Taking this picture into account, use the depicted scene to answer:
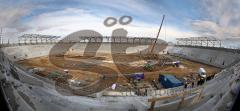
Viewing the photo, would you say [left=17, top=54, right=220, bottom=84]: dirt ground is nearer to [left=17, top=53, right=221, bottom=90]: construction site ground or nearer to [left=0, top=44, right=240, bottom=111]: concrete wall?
[left=17, top=53, right=221, bottom=90]: construction site ground

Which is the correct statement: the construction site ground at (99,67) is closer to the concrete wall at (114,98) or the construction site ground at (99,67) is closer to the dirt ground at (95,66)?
the dirt ground at (95,66)

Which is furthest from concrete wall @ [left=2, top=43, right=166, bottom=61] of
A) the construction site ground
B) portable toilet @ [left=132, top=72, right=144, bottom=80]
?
portable toilet @ [left=132, top=72, right=144, bottom=80]

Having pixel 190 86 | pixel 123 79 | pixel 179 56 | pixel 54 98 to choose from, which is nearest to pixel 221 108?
pixel 190 86

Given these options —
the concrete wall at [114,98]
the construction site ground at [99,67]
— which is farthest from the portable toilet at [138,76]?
the concrete wall at [114,98]

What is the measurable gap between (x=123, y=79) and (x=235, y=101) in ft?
3.91

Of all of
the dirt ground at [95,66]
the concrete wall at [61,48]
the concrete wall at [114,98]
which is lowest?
the concrete wall at [114,98]

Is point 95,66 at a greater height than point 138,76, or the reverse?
point 95,66

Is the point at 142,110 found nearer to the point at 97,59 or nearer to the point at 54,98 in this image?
the point at 54,98

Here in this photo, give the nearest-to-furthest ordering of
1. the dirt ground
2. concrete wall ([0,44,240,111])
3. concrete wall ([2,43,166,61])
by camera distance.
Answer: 1. concrete wall ([0,44,240,111])
2. concrete wall ([2,43,166,61])
3. the dirt ground

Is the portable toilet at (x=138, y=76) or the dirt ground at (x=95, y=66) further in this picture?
the portable toilet at (x=138, y=76)

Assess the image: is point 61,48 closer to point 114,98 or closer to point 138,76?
point 114,98

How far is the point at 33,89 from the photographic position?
178 cm

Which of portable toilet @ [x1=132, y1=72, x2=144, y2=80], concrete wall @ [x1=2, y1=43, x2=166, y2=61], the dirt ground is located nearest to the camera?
concrete wall @ [x1=2, y1=43, x2=166, y2=61]

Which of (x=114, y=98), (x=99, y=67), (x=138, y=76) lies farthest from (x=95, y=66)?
(x=114, y=98)
